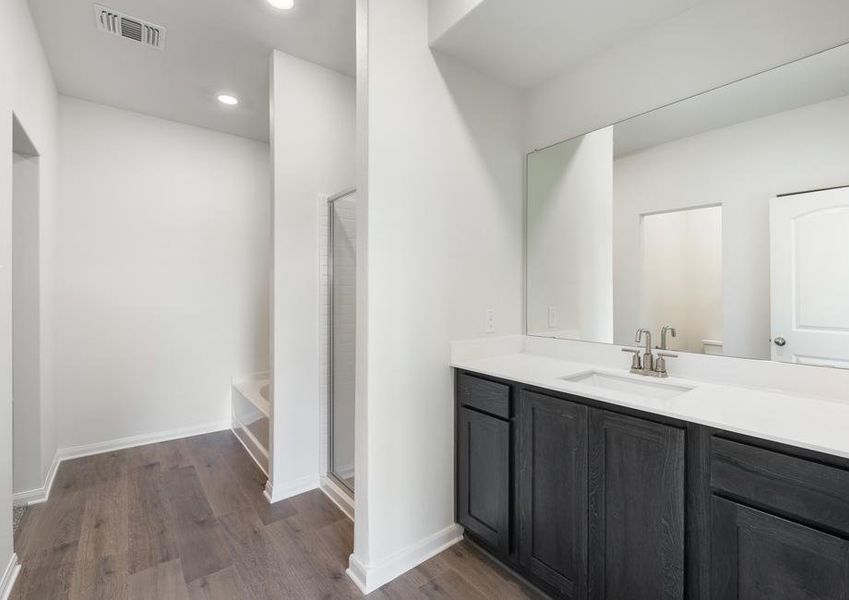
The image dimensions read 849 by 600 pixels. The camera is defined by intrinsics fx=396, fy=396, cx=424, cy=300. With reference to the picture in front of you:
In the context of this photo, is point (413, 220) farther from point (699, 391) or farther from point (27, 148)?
point (27, 148)

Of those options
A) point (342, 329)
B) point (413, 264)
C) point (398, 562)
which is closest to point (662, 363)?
point (413, 264)

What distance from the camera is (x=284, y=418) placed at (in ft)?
8.14

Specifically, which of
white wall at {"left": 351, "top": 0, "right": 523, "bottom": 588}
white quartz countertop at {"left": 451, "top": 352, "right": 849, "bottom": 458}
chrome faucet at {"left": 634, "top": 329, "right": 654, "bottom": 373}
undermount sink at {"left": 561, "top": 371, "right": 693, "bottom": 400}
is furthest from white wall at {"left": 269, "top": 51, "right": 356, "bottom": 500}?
chrome faucet at {"left": 634, "top": 329, "right": 654, "bottom": 373}

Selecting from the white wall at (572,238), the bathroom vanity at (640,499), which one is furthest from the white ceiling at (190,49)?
the bathroom vanity at (640,499)

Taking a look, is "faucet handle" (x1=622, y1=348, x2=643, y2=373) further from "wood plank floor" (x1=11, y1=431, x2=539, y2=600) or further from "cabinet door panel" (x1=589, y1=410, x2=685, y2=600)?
"wood plank floor" (x1=11, y1=431, x2=539, y2=600)

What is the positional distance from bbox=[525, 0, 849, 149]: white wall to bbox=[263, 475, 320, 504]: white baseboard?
8.25 ft

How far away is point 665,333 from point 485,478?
1.05 metres

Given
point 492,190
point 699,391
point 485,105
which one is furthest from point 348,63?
point 699,391

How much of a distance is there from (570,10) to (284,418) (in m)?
2.62

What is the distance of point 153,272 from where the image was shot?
11.0ft

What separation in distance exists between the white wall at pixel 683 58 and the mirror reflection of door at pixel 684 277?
1.80 ft

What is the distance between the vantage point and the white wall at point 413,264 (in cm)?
174

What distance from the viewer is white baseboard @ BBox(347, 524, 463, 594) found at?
1.70 meters

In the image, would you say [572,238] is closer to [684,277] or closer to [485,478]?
[684,277]
